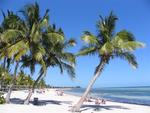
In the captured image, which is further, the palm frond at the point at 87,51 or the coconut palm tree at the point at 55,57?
the coconut palm tree at the point at 55,57

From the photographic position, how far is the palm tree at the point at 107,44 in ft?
67.2

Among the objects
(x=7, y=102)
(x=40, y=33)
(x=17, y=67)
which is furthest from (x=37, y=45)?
(x=7, y=102)

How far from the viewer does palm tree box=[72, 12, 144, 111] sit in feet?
67.2

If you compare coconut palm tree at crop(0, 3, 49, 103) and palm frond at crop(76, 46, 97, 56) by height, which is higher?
coconut palm tree at crop(0, 3, 49, 103)

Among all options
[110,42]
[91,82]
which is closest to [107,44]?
[110,42]

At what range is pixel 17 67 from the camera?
24.0 metres

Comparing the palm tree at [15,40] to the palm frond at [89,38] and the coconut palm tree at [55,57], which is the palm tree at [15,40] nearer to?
the coconut palm tree at [55,57]

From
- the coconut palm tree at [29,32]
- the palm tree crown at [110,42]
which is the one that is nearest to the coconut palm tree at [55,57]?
the coconut palm tree at [29,32]

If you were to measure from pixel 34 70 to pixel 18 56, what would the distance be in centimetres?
325

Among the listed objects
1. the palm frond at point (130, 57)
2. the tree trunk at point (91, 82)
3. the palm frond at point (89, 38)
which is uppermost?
the palm frond at point (89, 38)

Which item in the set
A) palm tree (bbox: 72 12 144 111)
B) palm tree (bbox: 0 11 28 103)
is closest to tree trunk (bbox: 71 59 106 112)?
palm tree (bbox: 72 12 144 111)

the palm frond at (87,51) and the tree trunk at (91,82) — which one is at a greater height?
the palm frond at (87,51)

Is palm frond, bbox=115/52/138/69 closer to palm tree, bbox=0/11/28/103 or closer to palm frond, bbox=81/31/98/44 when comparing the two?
palm frond, bbox=81/31/98/44

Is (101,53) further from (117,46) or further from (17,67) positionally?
(17,67)
